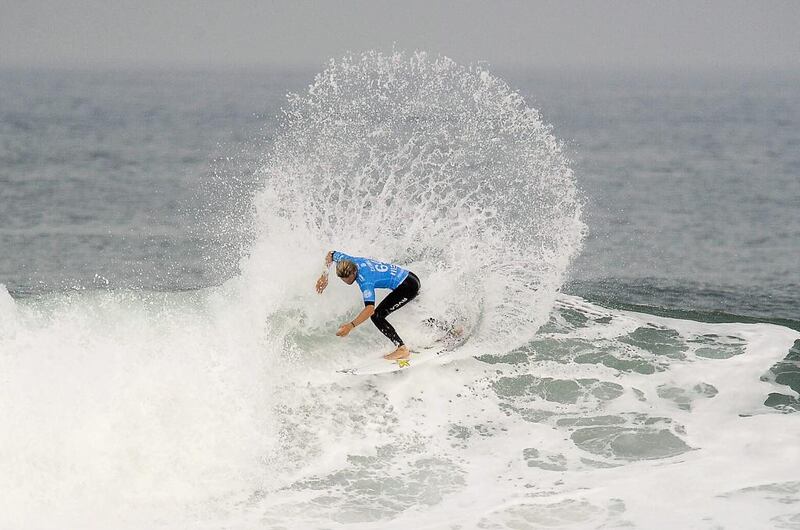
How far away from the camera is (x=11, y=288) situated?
60.5ft

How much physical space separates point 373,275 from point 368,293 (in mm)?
279

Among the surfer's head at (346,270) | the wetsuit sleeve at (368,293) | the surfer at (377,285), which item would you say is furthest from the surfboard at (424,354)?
the surfer's head at (346,270)

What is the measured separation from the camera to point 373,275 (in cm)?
1227

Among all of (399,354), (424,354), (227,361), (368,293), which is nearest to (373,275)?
(368,293)

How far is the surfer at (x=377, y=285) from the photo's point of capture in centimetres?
1204

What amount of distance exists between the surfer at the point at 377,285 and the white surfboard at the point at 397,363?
0.11 meters

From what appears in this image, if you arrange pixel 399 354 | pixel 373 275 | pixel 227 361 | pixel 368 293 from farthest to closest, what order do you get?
pixel 399 354, pixel 373 275, pixel 368 293, pixel 227 361

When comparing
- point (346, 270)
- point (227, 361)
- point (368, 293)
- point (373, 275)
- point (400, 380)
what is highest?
point (346, 270)

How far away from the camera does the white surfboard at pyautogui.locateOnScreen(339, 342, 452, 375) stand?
12.2 meters

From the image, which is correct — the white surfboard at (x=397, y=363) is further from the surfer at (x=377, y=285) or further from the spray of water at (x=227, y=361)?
the spray of water at (x=227, y=361)

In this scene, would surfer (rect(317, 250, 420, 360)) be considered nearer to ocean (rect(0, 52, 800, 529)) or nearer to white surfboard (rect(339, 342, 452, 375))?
white surfboard (rect(339, 342, 452, 375))

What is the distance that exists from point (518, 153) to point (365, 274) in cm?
2646

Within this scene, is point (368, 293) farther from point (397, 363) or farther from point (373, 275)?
point (397, 363)

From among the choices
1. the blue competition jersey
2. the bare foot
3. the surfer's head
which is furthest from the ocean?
the surfer's head
